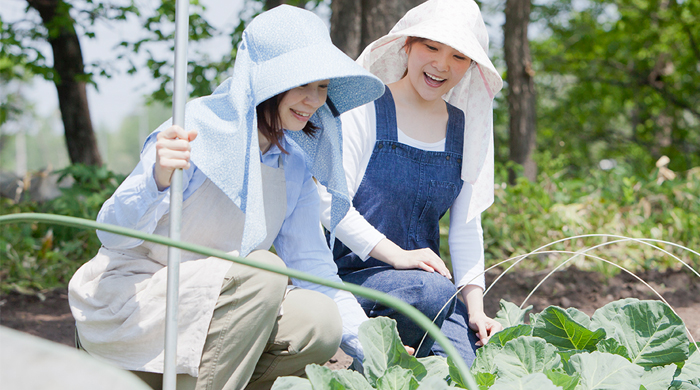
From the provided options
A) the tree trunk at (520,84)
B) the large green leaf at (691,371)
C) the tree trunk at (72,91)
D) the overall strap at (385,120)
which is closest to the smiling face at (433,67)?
the overall strap at (385,120)

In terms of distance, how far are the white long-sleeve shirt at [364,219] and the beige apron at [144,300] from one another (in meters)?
0.46

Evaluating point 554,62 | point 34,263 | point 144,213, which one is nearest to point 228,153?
point 144,213

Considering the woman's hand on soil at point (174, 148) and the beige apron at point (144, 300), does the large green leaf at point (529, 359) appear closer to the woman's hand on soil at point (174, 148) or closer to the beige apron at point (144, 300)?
the beige apron at point (144, 300)

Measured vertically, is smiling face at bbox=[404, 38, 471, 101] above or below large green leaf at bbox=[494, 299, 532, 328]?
above

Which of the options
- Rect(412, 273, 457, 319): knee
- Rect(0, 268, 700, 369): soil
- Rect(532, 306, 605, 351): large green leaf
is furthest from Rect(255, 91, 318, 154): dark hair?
Rect(0, 268, 700, 369): soil

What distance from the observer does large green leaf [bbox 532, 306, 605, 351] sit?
4.36 ft

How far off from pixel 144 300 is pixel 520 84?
4.73 m

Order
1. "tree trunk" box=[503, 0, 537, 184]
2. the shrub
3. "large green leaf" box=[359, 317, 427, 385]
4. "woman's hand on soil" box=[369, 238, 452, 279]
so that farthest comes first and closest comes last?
"tree trunk" box=[503, 0, 537, 184], the shrub, "woman's hand on soil" box=[369, 238, 452, 279], "large green leaf" box=[359, 317, 427, 385]

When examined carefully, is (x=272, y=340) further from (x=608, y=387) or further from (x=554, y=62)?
(x=554, y=62)

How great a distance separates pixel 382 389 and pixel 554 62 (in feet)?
28.7

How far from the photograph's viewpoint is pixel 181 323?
1305 mm

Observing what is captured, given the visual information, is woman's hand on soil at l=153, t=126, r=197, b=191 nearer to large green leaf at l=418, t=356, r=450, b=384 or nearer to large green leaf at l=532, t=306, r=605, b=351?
large green leaf at l=418, t=356, r=450, b=384

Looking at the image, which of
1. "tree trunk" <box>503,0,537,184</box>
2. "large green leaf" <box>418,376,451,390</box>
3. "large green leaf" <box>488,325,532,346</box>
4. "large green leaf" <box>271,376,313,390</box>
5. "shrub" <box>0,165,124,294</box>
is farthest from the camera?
"tree trunk" <box>503,0,537,184</box>

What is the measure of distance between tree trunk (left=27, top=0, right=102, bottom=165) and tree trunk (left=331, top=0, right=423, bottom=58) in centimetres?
234
